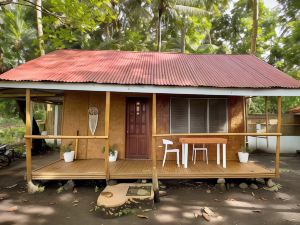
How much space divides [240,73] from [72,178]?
5988 mm

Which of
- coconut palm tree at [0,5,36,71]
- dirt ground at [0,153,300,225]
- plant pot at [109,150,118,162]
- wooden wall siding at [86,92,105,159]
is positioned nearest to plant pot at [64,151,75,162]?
wooden wall siding at [86,92,105,159]

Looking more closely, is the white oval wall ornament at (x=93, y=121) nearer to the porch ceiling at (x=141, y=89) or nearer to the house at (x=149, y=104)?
the house at (x=149, y=104)

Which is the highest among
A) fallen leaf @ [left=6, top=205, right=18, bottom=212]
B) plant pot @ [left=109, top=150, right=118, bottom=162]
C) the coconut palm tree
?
the coconut palm tree

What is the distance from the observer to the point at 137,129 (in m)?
8.50

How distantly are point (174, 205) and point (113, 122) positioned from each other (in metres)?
3.84

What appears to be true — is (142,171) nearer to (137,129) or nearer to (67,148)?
(137,129)

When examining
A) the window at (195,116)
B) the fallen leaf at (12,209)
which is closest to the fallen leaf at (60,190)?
the fallen leaf at (12,209)

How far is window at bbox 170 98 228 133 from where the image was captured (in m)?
8.29

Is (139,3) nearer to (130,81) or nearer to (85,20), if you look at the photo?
(85,20)

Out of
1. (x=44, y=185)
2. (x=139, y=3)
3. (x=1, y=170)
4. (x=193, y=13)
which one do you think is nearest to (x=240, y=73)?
(x=44, y=185)

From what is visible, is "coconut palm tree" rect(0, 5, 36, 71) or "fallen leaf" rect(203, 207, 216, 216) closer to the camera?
"fallen leaf" rect(203, 207, 216, 216)

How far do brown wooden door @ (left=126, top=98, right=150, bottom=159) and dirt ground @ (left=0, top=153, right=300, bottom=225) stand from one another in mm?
1708

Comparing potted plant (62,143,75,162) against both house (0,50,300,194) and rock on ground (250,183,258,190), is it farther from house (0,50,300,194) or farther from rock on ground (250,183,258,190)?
rock on ground (250,183,258,190)

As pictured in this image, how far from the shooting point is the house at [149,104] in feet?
20.5
